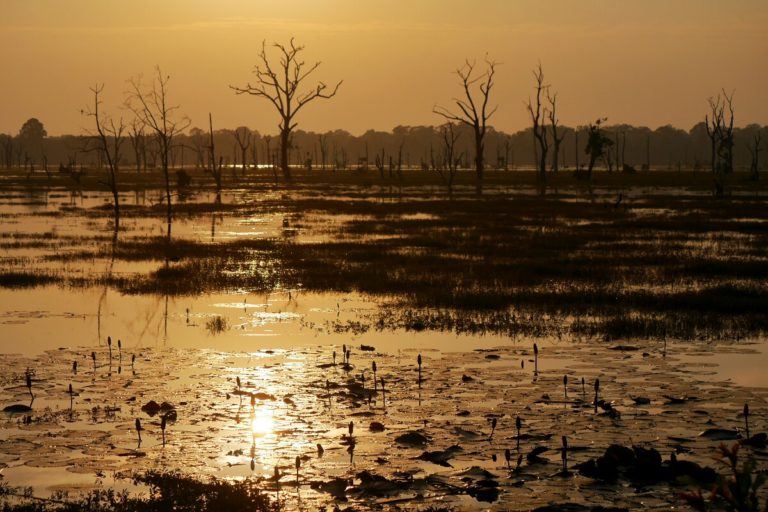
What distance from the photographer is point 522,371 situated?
14.2 metres

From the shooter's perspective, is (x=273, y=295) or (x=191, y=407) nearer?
(x=191, y=407)

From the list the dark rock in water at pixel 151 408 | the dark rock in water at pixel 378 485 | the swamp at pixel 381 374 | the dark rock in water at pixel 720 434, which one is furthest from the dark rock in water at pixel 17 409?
the dark rock in water at pixel 720 434

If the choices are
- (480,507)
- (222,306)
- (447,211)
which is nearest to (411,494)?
(480,507)

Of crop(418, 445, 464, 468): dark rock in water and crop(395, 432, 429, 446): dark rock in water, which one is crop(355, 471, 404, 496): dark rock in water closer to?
crop(418, 445, 464, 468): dark rock in water

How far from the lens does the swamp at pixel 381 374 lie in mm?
9195

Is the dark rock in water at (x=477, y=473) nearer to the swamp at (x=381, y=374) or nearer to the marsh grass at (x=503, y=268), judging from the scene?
the swamp at (x=381, y=374)

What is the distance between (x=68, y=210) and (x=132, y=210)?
3.65 metres

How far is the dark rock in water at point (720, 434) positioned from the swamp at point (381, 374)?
3 cm

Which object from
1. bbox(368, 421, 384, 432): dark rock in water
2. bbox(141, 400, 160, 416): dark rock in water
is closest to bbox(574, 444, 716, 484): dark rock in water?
bbox(368, 421, 384, 432): dark rock in water

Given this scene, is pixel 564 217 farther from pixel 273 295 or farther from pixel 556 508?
pixel 556 508

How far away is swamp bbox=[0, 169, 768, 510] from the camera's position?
9.20 meters

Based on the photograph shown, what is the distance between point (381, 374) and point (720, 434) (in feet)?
16.7

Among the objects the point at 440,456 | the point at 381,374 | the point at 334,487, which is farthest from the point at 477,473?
the point at 381,374

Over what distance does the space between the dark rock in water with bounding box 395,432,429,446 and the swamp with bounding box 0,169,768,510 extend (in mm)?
33
